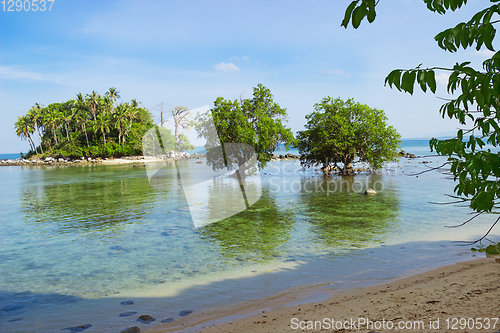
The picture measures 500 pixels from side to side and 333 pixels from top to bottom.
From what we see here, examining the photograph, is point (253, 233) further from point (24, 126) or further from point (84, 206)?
→ point (24, 126)

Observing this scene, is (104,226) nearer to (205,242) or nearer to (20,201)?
(205,242)

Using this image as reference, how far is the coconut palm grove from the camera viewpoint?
8106 centimetres

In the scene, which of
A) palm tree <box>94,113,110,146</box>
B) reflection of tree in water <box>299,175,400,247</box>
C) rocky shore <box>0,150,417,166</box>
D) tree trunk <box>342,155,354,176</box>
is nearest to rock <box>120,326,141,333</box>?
reflection of tree in water <box>299,175,400,247</box>

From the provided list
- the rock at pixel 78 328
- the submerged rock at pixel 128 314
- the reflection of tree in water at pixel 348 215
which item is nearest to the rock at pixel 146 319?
the submerged rock at pixel 128 314

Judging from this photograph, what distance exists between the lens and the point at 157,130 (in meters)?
81.4

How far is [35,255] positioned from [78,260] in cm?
213

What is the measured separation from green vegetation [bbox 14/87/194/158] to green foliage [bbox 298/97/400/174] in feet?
189

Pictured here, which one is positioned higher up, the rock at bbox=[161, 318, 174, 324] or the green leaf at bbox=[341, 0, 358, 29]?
the green leaf at bbox=[341, 0, 358, 29]

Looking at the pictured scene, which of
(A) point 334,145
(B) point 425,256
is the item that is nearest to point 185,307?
(B) point 425,256

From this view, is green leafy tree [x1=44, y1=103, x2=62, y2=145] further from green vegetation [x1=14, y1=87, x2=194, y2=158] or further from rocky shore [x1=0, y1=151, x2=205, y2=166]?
rocky shore [x1=0, y1=151, x2=205, y2=166]

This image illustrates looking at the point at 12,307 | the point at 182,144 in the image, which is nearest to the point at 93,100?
the point at 182,144

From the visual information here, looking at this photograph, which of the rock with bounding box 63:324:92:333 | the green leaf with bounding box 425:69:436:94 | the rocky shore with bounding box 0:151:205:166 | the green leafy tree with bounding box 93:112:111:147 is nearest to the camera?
the green leaf with bounding box 425:69:436:94

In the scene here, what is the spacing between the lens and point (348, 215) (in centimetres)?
1670

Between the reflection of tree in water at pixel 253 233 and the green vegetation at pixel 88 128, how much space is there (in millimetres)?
70992
